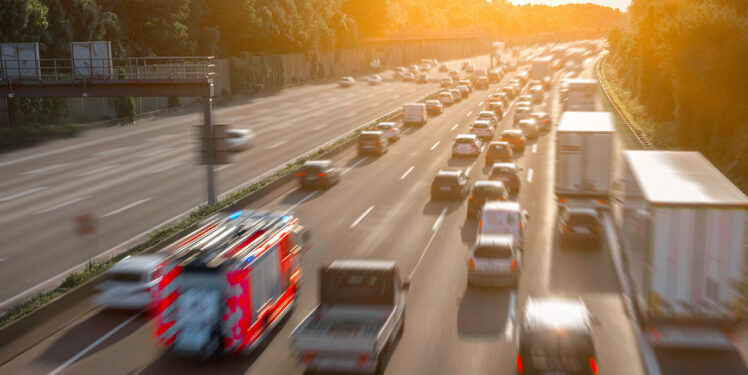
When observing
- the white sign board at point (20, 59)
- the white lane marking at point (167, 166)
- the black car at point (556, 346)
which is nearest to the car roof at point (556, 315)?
the black car at point (556, 346)

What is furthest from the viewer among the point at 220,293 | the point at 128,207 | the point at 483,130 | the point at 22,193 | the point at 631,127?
the point at 631,127

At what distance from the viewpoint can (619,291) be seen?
22.9m

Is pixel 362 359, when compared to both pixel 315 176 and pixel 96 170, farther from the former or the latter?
pixel 96 170

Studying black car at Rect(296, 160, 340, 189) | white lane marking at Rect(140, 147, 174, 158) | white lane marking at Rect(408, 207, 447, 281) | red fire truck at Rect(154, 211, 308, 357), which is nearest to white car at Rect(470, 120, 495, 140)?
black car at Rect(296, 160, 340, 189)

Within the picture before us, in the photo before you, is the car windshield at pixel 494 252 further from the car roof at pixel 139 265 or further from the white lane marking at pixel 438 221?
the car roof at pixel 139 265

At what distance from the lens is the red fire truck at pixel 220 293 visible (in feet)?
52.3

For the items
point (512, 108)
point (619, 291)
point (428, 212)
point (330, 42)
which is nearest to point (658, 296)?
point (619, 291)

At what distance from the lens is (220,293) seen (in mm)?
15930

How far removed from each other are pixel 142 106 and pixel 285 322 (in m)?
60.0

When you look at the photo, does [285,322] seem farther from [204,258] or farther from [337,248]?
[337,248]

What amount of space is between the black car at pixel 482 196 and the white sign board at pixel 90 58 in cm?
2179

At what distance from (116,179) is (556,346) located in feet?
112

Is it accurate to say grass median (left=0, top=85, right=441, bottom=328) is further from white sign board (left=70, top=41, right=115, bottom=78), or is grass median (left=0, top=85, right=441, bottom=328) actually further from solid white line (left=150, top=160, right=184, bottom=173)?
white sign board (left=70, top=41, right=115, bottom=78)

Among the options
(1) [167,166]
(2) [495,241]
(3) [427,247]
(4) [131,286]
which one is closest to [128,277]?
(4) [131,286]
